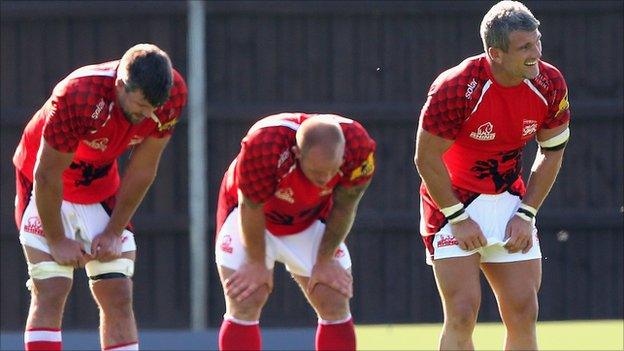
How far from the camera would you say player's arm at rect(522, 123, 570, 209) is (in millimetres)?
5887

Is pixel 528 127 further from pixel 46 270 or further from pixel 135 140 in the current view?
pixel 46 270

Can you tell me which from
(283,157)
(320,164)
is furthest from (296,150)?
(320,164)

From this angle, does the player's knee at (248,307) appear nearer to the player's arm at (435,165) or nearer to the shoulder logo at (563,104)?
the player's arm at (435,165)

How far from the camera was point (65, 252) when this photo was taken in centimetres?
568

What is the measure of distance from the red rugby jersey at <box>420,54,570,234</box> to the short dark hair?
1083 millimetres

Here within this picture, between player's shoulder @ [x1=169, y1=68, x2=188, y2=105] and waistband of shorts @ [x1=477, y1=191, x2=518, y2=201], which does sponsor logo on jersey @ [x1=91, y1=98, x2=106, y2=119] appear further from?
waistband of shorts @ [x1=477, y1=191, x2=518, y2=201]

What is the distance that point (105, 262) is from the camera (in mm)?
5852

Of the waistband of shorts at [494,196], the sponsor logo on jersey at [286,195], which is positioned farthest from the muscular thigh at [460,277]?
the sponsor logo on jersey at [286,195]

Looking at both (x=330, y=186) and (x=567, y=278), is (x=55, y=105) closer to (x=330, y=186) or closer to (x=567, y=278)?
(x=330, y=186)

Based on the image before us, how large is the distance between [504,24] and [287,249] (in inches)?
49.0

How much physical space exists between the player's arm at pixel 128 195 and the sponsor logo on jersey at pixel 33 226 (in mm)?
229

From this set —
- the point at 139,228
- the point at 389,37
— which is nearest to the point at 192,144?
the point at 139,228

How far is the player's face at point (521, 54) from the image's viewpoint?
552 cm

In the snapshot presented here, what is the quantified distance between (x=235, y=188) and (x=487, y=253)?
43.8 inches
